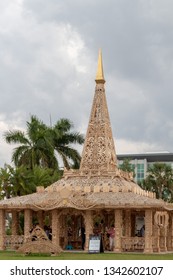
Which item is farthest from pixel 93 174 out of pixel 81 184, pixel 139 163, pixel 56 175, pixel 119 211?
pixel 139 163

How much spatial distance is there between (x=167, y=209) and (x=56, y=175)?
1565cm

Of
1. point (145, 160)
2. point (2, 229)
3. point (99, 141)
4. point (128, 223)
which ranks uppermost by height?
point (145, 160)

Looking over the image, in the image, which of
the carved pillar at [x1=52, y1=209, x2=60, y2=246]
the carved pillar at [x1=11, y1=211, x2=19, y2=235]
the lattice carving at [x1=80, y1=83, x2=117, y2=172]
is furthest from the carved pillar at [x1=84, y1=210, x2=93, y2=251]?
the carved pillar at [x1=11, y1=211, x2=19, y2=235]

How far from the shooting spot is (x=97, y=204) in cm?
3481

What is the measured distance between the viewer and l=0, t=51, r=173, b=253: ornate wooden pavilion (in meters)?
35.3

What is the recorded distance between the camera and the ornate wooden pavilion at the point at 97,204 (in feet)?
116

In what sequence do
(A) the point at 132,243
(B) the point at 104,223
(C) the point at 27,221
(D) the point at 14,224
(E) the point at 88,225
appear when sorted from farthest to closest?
(B) the point at 104,223
(D) the point at 14,224
(C) the point at 27,221
(A) the point at 132,243
(E) the point at 88,225

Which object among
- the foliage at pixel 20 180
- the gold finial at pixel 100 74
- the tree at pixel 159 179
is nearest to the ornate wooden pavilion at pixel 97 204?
the gold finial at pixel 100 74

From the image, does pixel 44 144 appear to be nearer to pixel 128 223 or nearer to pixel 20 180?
pixel 20 180

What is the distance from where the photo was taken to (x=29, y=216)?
3744 cm

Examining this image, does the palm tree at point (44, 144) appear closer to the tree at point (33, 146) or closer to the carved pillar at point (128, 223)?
the tree at point (33, 146)

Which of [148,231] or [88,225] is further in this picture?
[88,225]

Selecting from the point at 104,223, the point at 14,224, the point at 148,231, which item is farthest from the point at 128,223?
the point at 14,224
